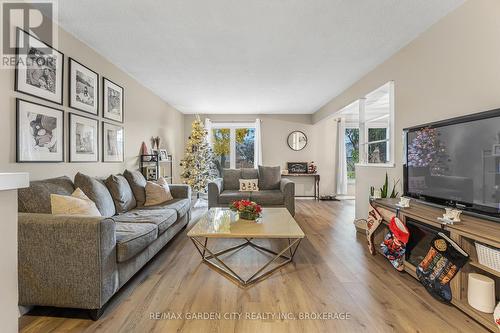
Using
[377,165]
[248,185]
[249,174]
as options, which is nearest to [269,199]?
[248,185]

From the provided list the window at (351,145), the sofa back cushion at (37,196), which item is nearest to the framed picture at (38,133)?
the sofa back cushion at (37,196)

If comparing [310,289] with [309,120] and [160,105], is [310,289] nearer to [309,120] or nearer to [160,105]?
[160,105]

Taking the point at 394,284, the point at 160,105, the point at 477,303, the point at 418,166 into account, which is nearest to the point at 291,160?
the point at 160,105

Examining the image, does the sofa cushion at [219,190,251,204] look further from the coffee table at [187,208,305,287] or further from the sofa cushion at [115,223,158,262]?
the sofa cushion at [115,223,158,262]

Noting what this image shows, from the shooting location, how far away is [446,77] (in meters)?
2.24

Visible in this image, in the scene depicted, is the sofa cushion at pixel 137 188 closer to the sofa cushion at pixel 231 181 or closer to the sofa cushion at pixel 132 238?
the sofa cushion at pixel 132 238

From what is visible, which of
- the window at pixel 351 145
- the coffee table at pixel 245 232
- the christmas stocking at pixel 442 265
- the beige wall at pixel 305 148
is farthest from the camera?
the window at pixel 351 145

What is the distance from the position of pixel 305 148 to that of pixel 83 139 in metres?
5.33

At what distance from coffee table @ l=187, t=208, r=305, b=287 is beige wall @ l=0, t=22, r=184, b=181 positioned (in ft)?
4.94

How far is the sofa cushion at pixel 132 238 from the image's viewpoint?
1.83 metres

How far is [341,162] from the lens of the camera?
6.70 m

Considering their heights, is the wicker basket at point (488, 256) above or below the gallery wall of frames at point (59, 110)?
below

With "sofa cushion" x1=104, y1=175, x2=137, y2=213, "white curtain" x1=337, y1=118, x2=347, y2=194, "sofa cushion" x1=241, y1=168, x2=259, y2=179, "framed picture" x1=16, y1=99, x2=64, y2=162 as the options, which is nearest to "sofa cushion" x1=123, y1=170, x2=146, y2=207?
"sofa cushion" x1=104, y1=175, x2=137, y2=213

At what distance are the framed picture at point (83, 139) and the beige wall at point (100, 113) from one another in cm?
6
